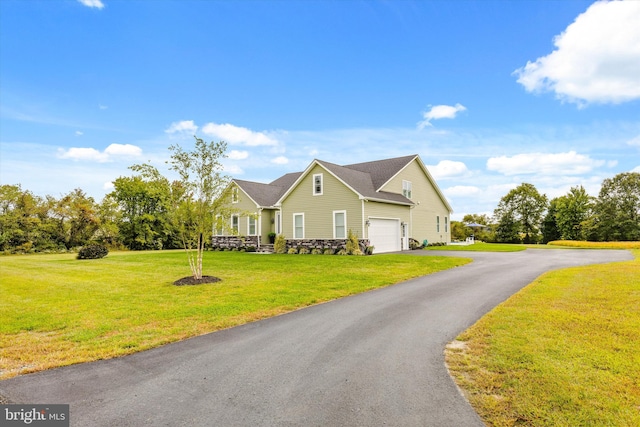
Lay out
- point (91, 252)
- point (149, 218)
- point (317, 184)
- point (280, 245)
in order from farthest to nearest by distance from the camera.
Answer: point (149, 218) < point (280, 245) < point (317, 184) < point (91, 252)

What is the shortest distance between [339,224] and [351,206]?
1.55 metres

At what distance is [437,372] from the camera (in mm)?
4121

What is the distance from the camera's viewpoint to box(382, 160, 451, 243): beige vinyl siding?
2580 centimetres

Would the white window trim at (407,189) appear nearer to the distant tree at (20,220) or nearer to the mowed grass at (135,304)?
the mowed grass at (135,304)

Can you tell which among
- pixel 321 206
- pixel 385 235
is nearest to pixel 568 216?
pixel 385 235

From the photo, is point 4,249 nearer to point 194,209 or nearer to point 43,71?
point 43,71

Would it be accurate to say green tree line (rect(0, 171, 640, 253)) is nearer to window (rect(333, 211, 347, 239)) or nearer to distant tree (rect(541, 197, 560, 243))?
distant tree (rect(541, 197, 560, 243))

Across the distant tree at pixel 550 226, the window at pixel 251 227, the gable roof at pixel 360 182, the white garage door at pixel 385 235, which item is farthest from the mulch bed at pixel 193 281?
the distant tree at pixel 550 226

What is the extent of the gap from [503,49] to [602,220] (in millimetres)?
37739

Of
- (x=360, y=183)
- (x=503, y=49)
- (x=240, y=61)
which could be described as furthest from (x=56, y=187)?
(x=503, y=49)

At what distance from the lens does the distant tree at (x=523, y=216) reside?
4656cm

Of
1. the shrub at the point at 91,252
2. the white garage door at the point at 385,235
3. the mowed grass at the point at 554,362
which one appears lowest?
the mowed grass at the point at 554,362

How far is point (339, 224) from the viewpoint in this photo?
22.2m

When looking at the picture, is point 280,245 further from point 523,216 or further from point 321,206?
point 523,216
